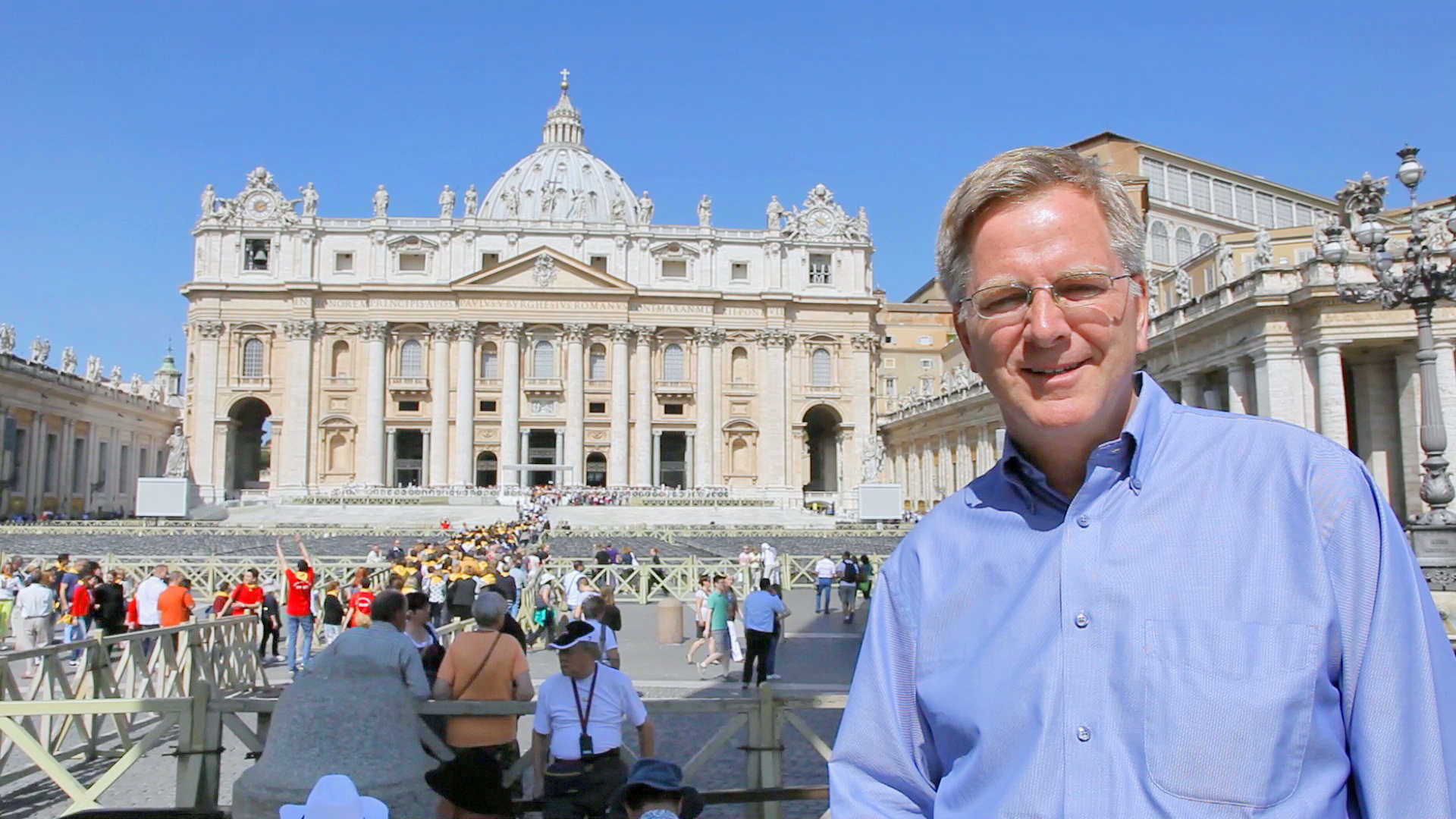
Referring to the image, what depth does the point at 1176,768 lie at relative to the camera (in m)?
1.32

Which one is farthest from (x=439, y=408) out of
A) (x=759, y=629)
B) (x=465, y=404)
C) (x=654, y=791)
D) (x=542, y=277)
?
(x=654, y=791)

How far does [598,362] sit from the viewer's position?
202 ft

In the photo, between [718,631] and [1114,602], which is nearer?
[1114,602]

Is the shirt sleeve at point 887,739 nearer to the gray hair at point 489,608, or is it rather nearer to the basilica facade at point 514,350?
the gray hair at point 489,608

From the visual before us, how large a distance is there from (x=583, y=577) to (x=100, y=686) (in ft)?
28.3

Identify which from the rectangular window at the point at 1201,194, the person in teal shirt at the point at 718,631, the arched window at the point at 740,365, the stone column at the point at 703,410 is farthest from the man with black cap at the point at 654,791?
the arched window at the point at 740,365


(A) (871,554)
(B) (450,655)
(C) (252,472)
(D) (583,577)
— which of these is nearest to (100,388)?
(C) (252,472)

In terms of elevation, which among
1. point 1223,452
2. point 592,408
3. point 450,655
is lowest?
point 450,655

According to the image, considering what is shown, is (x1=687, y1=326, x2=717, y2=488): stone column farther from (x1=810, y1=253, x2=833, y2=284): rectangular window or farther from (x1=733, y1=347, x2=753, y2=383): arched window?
(x1=810, y1=253, x2=833, y2=284): rectangular window

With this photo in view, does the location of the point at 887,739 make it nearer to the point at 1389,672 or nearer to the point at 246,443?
the point at 1389,672

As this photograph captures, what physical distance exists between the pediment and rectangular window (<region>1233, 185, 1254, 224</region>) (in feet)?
109

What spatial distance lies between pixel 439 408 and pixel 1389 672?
60.8 metres

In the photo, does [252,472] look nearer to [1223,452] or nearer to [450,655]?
[450,655]

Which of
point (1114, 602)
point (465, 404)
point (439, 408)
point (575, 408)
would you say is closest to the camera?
point (1114, 602)
